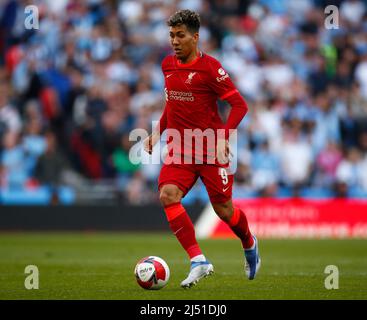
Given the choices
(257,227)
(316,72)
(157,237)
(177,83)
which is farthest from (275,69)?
(177,83)

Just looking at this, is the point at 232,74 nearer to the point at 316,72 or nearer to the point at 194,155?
the point at 316,72

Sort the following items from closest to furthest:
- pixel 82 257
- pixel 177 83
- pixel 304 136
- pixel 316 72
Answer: pixel 177 83 < pixel 82 257 < pixel 304 136 < pixel 316 72

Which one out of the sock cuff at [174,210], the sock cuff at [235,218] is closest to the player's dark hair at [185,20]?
the sock cuff at [174,210]

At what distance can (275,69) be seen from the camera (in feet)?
68.9

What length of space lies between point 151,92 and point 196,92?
10.9 m

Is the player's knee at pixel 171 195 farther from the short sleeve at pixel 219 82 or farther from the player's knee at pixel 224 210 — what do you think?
the short sleeve at pixel 219 82

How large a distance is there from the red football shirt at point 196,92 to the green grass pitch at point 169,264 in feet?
4.99

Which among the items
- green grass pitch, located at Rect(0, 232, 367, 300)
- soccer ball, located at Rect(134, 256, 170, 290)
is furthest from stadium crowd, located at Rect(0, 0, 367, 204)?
soccer ball, located at Rect(134, 256, 170, 290)

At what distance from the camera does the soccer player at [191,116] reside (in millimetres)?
8969

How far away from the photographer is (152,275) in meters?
8.69

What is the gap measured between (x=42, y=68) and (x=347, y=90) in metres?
6.85

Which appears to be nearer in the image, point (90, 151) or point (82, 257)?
point (82, 257)

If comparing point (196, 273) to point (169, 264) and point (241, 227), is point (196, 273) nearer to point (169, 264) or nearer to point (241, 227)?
point (241, 227)

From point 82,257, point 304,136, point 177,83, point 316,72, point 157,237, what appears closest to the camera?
point 177,83
